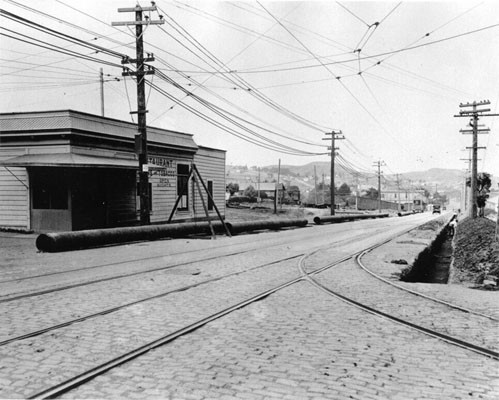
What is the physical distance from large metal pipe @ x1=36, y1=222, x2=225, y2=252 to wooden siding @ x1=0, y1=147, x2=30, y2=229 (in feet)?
18.7

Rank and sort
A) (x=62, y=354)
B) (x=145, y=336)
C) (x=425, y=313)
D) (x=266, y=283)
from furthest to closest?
1. (x=266, y=283)
2. (x=425, y=313)
3. (x=145, y=336)
4. (x=62, y=354)

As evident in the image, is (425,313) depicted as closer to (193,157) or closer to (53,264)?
(53,264)

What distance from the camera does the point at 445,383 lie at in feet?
13.6

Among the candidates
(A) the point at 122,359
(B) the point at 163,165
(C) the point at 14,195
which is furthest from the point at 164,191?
(A) the point at 122,359

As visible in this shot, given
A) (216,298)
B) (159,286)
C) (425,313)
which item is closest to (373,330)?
(425,313)

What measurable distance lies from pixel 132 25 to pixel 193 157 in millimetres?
11699

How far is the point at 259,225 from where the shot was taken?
2609cm

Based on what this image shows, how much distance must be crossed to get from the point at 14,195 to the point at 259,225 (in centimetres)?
1243

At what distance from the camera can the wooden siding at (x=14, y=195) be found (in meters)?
19.7

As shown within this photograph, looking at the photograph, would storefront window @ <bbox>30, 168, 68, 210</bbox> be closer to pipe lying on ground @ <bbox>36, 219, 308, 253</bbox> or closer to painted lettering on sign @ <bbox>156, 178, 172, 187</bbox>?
pipe lying on ground @ <bbox>36, 219, 308, 253</bbox>

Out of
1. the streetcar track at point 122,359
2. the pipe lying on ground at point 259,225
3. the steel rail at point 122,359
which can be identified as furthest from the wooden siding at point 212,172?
the steel rail at point 122,359

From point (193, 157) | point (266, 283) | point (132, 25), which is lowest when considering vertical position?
point (266, 283)

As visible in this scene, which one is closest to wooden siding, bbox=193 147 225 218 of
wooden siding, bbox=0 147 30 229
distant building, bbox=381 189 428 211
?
wooden siding, bbox=0 147 30 229

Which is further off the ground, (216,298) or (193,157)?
(193,157)
